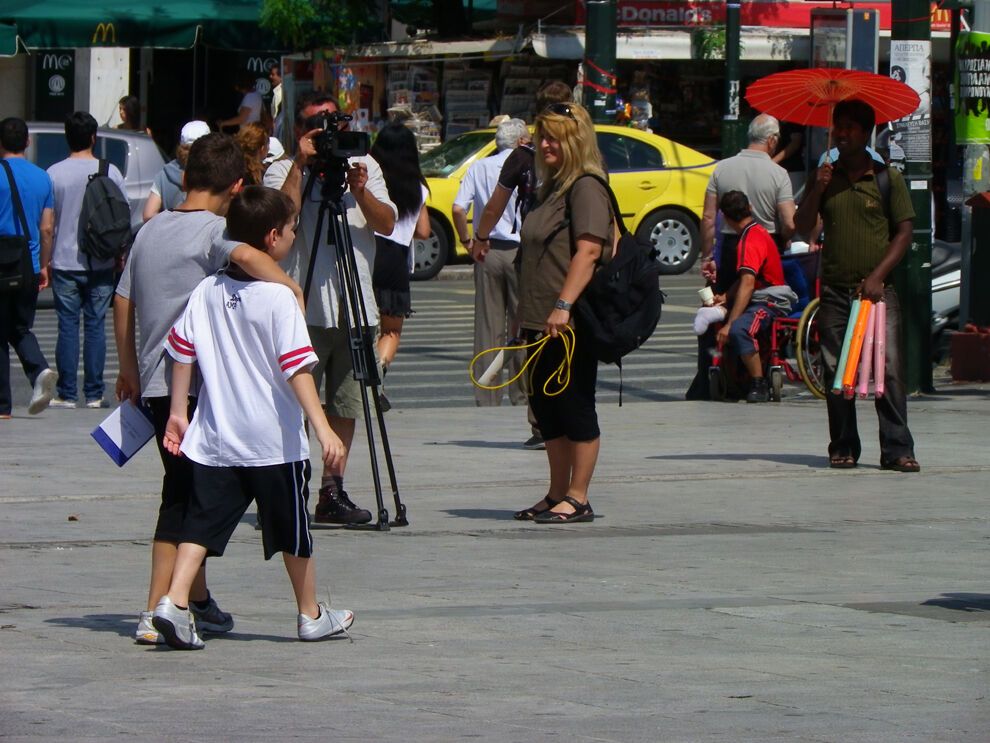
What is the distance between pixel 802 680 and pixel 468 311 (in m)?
14.8

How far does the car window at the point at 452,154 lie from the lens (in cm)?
2400

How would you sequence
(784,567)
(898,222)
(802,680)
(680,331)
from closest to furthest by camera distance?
1. (802,680)
2. (784,567)
3. (898,222)
4. (680,331)

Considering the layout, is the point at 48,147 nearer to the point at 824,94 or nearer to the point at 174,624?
the point at 824,94

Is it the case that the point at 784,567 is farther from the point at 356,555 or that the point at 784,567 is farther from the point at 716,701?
the point at 716,701

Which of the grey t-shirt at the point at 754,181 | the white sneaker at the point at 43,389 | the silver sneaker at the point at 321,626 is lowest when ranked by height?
the silver sneaker at the point at 321,626

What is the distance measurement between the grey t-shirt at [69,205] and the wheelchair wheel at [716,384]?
13.7 ft

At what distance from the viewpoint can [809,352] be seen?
1408cm

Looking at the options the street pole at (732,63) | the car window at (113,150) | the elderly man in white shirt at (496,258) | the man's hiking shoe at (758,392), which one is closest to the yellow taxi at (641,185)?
the street pole at (732,63)

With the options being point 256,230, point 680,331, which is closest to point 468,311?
point 680,331

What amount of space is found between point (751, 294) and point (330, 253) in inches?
232

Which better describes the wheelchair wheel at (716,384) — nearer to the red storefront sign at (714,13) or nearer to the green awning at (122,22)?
the red storefront sign at (714,13)

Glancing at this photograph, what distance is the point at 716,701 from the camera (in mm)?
5566

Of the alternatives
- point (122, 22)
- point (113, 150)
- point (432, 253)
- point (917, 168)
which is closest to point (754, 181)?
point (917, 168)

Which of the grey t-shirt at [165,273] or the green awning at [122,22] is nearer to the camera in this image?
the grey t-shirt at [165,273]
